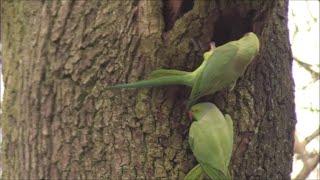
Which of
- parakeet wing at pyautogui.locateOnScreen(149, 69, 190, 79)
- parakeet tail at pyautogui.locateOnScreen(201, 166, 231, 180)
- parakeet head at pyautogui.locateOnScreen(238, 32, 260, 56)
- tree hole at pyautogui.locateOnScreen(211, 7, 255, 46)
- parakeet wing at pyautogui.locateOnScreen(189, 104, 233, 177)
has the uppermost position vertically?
tree hole at pyautogui.locateOnScreen(211, 7, 255, 46)

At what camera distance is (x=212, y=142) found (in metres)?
0.88

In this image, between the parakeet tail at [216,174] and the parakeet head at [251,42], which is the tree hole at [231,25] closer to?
the parakeet head at [251,42]

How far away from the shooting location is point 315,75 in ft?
8.27

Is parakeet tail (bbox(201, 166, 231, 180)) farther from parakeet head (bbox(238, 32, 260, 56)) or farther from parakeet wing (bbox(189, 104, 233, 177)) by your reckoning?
parakeet head (bbox(238, 32, 260, 56))

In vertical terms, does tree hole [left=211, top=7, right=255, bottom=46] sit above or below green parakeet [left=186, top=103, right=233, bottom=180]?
above

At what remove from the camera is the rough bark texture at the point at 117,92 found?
0.94 meters

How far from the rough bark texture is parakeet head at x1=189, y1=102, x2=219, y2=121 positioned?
0.12ft

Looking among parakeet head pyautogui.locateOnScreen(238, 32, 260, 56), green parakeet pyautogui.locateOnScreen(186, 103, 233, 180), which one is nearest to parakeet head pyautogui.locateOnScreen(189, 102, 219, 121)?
green parakeet pyautogui.locateOnScreen(186, 103, 233, 180)

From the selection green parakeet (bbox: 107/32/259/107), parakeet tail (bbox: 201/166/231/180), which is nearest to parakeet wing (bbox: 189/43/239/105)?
green parakeet (bbox: 107/32/259/107)

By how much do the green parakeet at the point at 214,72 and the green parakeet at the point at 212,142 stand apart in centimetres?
4

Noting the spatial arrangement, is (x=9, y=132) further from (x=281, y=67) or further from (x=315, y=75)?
(x=315, y=75)

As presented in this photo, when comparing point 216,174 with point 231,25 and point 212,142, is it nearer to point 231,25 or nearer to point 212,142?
point 212,142

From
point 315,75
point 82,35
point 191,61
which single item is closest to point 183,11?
point 191,61

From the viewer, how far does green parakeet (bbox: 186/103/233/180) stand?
Answer: 874 millimetres
